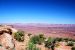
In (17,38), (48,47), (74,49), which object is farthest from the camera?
(17,38)

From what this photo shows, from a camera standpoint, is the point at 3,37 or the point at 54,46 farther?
the point at 54,46

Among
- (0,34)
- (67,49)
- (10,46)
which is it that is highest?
(0,34)

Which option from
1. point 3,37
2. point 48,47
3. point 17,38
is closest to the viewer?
point 3,37

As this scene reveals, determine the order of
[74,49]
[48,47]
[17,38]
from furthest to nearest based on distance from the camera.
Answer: [17,38]
[48,47]
[74,49]

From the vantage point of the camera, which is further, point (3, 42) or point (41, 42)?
point (41, 42)

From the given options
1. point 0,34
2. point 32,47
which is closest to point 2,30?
point 0,34

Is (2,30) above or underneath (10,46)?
above

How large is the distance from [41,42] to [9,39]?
654 cm

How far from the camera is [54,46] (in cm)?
1573

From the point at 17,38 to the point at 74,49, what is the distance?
7138 millimetres

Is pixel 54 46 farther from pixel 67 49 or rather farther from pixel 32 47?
pixel 32 47

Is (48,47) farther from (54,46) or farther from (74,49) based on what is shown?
(74,49)

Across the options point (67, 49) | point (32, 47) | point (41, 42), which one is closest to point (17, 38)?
point (41, 42)

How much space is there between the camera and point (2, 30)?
523 inches
